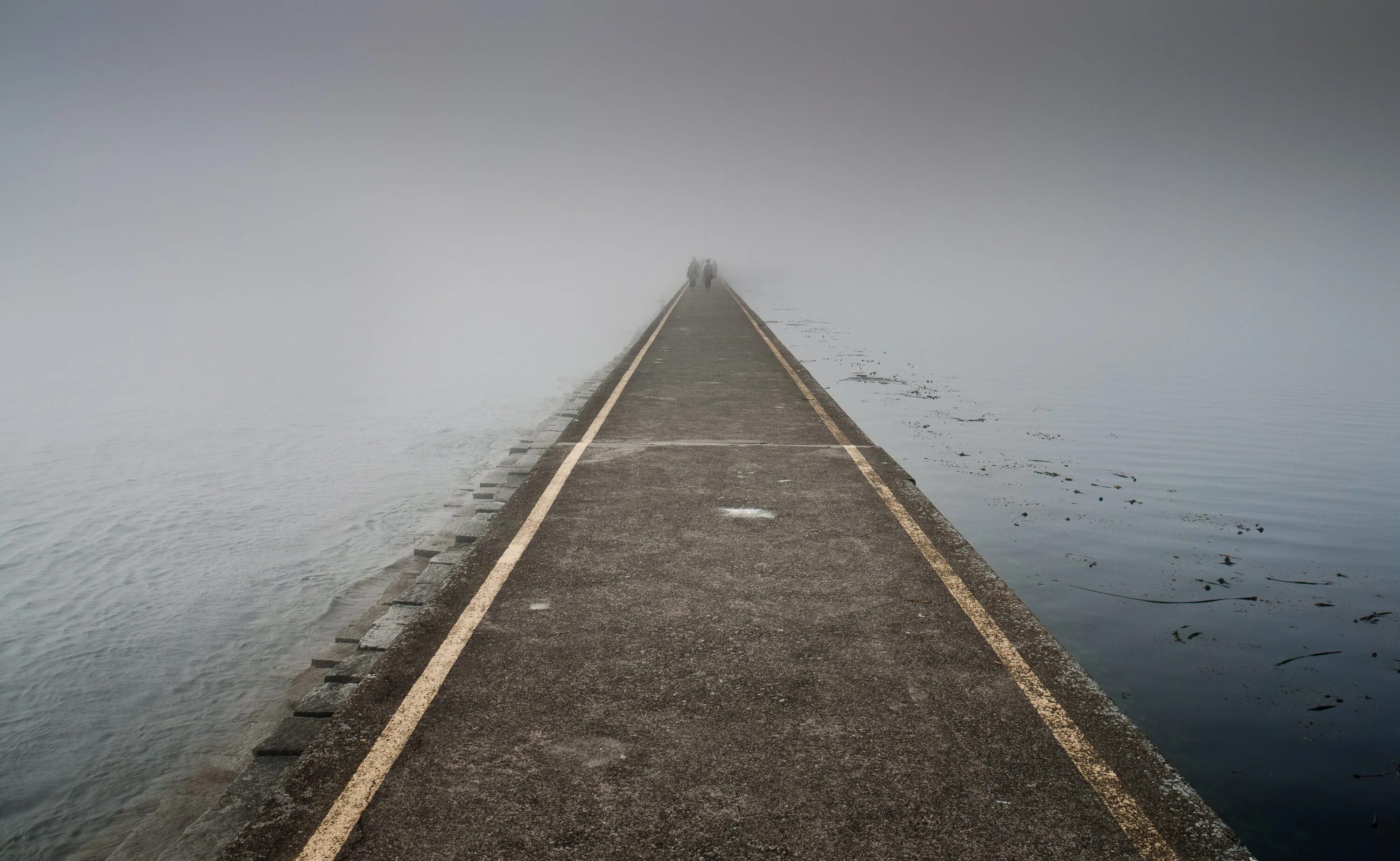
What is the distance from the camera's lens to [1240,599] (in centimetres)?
752

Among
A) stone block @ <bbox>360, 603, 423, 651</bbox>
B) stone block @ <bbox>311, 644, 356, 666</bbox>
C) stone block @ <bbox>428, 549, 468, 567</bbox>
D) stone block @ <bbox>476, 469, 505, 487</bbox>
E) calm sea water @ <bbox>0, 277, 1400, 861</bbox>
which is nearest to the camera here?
stone block @ <bbox>360, 603, 423, 651</bbox>

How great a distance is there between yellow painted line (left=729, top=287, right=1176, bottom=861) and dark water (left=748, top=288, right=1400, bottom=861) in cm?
142

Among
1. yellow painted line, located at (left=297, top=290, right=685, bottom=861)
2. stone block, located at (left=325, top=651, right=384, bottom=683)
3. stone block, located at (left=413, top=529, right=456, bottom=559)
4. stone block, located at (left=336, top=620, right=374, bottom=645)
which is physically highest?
yellow painted line, located at (left=297, top=290, right=685, bottom=861)

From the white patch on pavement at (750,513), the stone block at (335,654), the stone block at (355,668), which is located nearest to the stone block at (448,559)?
the stone block at (335,654)

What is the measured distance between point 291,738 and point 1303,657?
22.5 feet

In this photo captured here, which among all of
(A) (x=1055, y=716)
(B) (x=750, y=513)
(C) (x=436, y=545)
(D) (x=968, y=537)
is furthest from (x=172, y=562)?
(A) (x=1055, y=716)

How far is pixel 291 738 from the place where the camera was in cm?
420

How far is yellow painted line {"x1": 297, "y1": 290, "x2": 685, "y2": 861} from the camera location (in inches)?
124

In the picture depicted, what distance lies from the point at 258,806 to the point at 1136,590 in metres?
7.03

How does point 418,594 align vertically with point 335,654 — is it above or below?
above

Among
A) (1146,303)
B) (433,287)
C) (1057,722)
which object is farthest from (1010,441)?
(433,287)

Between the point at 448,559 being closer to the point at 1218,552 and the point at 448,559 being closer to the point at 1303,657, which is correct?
the point at 1303,657

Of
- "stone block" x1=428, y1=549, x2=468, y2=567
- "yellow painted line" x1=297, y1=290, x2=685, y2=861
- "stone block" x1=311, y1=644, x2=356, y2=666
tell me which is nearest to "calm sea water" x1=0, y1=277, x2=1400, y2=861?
"stone block" x1=311, y1=644, x2=356, y2=666

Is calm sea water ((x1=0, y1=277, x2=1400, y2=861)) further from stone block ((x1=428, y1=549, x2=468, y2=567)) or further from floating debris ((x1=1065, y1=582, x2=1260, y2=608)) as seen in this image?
stone block ((x1=428, y1=549, x2=468, y2=567))
